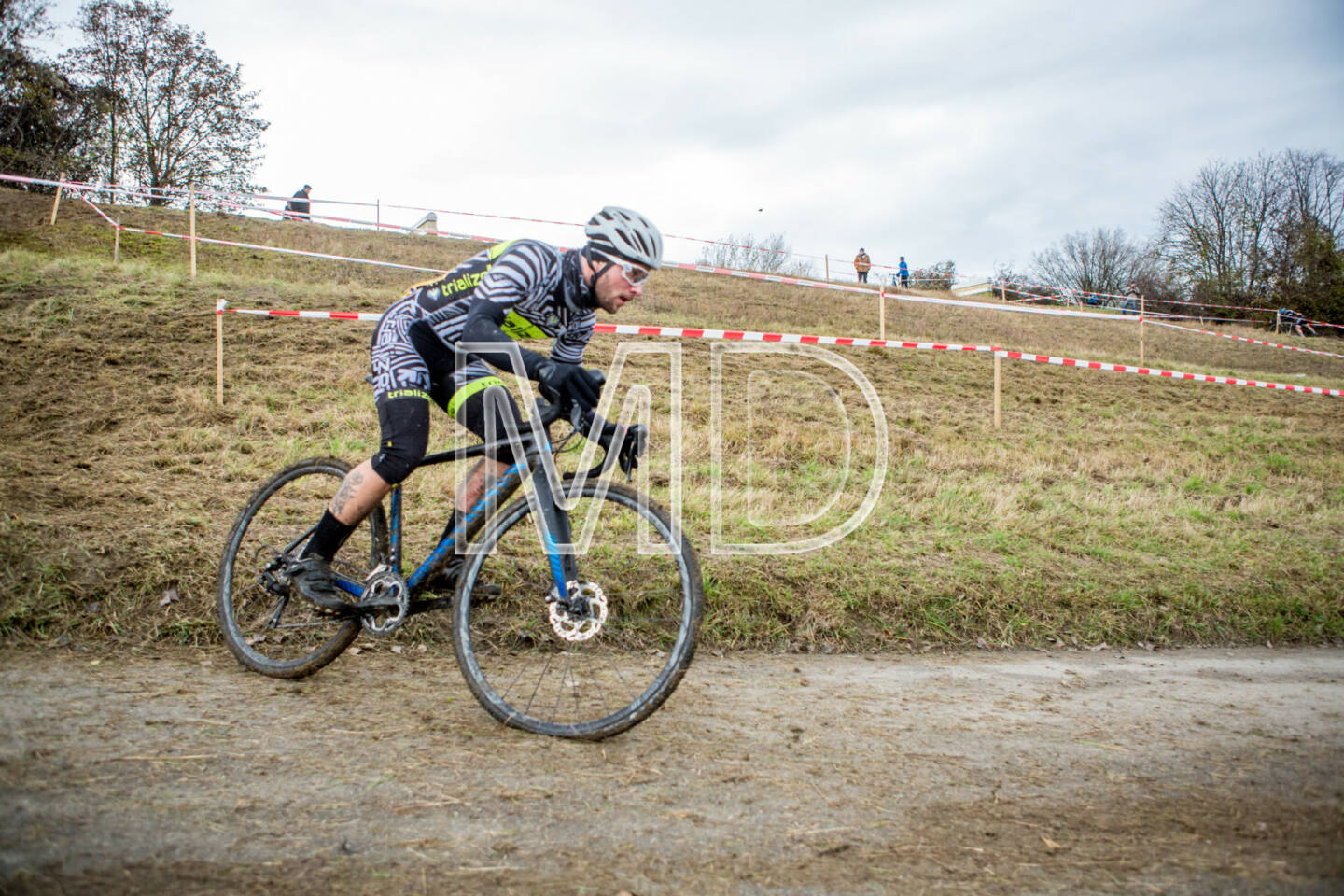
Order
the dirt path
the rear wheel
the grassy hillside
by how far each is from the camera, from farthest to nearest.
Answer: the grassy hillside, the rear wheel, the dirt path

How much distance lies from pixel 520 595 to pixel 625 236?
2.34 metres

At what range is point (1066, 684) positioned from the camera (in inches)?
171

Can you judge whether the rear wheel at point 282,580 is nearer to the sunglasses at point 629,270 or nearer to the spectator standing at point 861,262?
the sunglasses at point 629,270

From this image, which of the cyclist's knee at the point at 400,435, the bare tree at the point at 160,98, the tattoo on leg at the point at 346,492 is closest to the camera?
the cyclist's knee at the point at 400,435

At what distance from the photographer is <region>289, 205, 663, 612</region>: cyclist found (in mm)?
3424

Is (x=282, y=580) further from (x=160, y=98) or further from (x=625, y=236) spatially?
(x=160, y=98)

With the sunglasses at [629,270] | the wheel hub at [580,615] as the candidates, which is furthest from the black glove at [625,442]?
the sunglasses at [629,270]

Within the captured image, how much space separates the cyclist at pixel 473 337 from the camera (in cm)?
342

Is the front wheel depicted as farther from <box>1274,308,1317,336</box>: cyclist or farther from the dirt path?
<box>1274,308,1317,336</box>: cyclist

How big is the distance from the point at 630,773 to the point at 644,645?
5.70ft

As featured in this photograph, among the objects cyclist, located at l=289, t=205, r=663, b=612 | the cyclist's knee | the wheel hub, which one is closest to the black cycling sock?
cyclist, located at l=289, t=205, r=663, b=612

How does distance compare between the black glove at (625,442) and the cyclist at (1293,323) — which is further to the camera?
the cyclist at (1293,323)

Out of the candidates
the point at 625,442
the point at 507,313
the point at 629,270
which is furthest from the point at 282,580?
the point at 629,270

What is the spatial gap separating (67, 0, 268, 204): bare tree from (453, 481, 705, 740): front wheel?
34892 mm
